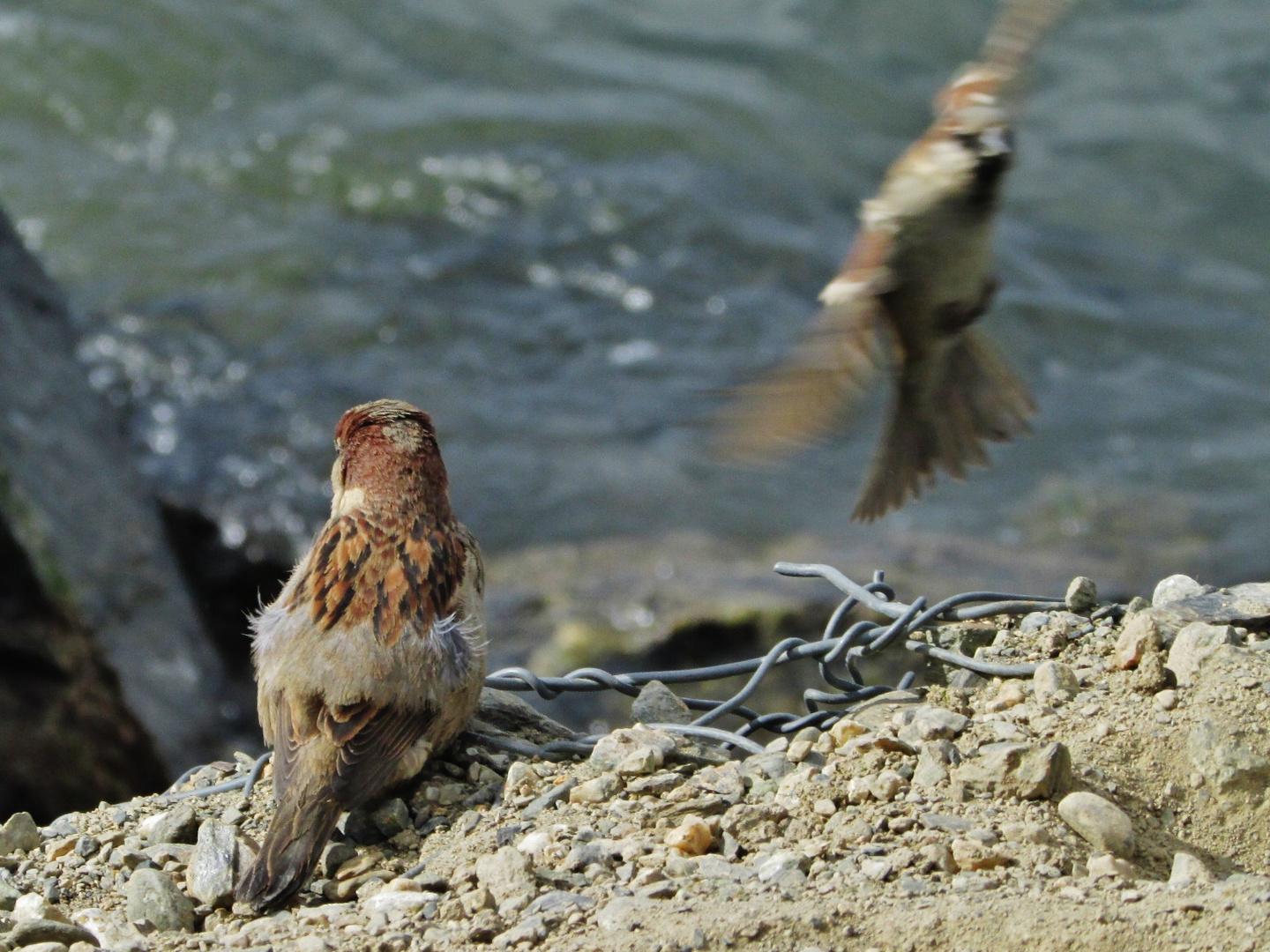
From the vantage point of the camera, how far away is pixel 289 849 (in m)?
3.54

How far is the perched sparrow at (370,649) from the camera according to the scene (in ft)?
12.3

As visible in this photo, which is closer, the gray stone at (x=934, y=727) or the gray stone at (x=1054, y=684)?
the gray stone at (x=934, y=727)

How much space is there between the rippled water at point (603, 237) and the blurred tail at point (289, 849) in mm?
6253

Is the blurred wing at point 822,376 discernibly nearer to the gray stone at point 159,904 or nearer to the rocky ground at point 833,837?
the rocky ground at point 833,837

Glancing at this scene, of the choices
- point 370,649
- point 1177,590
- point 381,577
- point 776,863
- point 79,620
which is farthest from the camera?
point 79,620

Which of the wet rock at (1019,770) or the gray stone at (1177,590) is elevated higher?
the gray stone at (1177,590)

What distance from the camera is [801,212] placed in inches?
524

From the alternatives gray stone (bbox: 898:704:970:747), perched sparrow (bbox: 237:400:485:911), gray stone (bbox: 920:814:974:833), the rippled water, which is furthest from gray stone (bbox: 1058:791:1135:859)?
the rippled water

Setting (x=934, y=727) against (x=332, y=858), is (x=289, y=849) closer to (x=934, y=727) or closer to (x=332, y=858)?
(x=332, y=858)

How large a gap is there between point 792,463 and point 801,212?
290 cm

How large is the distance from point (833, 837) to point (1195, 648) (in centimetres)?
103

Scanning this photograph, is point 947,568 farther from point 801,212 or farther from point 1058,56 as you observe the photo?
point 1058,56

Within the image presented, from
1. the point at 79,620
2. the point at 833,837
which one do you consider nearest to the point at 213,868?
the point at 833,837

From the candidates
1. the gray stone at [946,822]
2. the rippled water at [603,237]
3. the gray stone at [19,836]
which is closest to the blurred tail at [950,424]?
the gray stone at [946,822]
